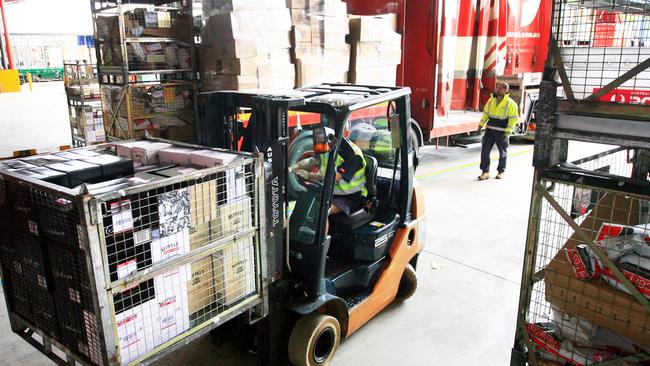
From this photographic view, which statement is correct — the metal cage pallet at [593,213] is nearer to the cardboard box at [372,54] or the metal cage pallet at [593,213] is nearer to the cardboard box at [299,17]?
the cardboard box at [299,17]

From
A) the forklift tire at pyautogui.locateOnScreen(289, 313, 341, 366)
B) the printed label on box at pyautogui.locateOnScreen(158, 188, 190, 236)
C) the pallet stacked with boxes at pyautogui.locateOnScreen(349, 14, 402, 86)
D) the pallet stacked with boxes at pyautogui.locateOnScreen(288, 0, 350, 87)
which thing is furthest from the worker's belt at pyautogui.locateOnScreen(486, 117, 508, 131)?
the printed label on box at pyautogui.locateOnScreen(158, 188, 190, 236)

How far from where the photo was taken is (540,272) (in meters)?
2.84

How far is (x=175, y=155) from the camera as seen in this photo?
2.91 meters

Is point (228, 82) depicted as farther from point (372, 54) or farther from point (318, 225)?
point (318, 225)

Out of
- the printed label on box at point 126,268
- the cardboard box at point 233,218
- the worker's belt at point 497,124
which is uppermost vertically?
the cardboard box at point 233,218

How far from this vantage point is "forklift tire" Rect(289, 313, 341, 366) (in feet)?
10.9

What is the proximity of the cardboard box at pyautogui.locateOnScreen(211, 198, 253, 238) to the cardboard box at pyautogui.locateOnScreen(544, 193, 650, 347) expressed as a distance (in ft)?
5.50

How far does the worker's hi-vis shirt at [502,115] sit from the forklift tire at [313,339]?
20.7 feet

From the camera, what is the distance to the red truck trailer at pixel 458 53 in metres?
9.20

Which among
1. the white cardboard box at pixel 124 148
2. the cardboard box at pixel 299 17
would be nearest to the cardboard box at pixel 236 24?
the cardboard box at pixel 299 17

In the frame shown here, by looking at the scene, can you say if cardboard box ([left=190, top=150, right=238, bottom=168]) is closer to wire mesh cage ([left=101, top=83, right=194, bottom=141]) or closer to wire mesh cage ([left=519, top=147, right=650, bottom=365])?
wire mesh cage ([left=519, top=147, right=650, bottom=365])

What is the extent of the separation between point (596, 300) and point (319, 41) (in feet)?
17.6

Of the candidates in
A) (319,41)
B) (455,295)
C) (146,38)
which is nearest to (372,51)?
(319,41)

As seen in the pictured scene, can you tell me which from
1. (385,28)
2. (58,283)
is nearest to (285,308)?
(58,283)
